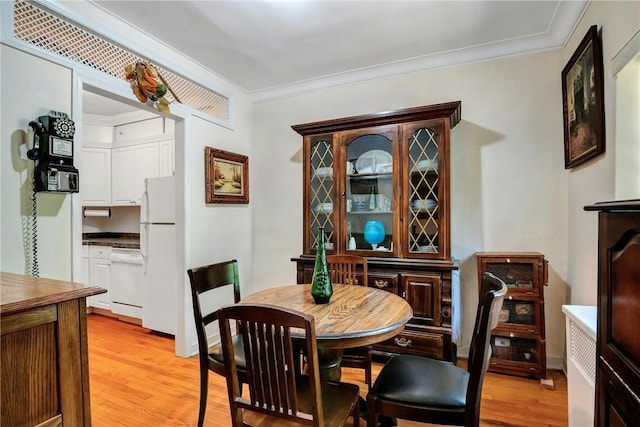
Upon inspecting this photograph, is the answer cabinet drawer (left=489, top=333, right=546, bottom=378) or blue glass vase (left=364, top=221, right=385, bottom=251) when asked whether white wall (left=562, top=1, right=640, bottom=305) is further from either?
blue glass vase (left=364, top=221, right=385, bottom=251)

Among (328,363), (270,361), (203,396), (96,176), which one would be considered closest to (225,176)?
(203,396)

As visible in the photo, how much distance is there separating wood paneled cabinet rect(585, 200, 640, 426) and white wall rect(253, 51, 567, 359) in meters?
1.88

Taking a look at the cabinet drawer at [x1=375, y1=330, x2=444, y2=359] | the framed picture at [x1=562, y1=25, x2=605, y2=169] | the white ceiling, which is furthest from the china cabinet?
the framed picture at [x1=562, y1=25, x2=605, y2=169]

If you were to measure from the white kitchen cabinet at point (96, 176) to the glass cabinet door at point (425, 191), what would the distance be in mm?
4150

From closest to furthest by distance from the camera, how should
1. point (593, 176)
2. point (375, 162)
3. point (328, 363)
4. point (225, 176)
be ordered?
1. point (328, 363)
2. point (593, 176)
3. point (375, 162)
4. point (225, 176)

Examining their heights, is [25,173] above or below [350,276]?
above

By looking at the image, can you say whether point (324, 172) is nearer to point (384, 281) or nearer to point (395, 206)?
point (395, 206)

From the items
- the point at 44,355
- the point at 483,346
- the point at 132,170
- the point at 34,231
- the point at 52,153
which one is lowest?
the point at 483,346

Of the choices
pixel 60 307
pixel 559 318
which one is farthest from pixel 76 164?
pixel 559 318

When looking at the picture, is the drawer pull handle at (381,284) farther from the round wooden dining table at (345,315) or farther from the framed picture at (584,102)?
the framed picture at (584,102)

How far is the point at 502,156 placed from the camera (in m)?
2.69

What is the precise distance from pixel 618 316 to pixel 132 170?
4.95 meters

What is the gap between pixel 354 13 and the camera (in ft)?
7.36

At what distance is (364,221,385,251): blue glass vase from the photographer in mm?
2789
